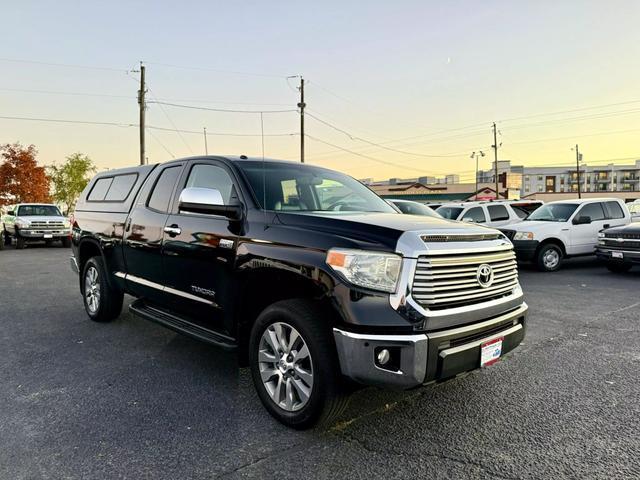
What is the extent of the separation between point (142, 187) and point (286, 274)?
266 centimetres

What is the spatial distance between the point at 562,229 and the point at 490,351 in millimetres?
9354

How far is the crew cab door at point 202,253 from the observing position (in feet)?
12.1

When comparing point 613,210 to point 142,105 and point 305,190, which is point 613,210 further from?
point 142,105

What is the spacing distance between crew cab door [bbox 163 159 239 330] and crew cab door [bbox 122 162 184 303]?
17 centimetres

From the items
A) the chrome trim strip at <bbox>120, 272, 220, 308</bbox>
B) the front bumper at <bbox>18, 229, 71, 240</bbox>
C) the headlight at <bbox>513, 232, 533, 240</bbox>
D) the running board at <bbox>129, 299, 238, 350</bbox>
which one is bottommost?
the running board at <bbox>129, 299, 238, 350</bbox>

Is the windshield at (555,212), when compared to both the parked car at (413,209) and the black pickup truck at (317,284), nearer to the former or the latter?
the parked car at (413,209)

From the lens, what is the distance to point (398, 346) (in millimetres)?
2674

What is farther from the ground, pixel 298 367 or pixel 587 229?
pixel 587 229

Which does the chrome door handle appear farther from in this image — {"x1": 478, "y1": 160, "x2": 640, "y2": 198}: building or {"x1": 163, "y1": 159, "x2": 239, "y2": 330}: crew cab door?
{"x1": 478, "y1": 160, "x2": 640, "y2": 198}: building

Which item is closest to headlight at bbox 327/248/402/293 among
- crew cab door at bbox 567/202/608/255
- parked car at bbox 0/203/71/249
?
crew cab door at bbox 567/202/608/255

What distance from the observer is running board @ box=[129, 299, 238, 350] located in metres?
3.63

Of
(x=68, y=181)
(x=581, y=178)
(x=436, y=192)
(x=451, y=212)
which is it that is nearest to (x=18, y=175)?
(x=68, y=181)

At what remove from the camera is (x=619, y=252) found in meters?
10.0

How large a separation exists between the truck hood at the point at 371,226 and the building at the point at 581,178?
120 metres
